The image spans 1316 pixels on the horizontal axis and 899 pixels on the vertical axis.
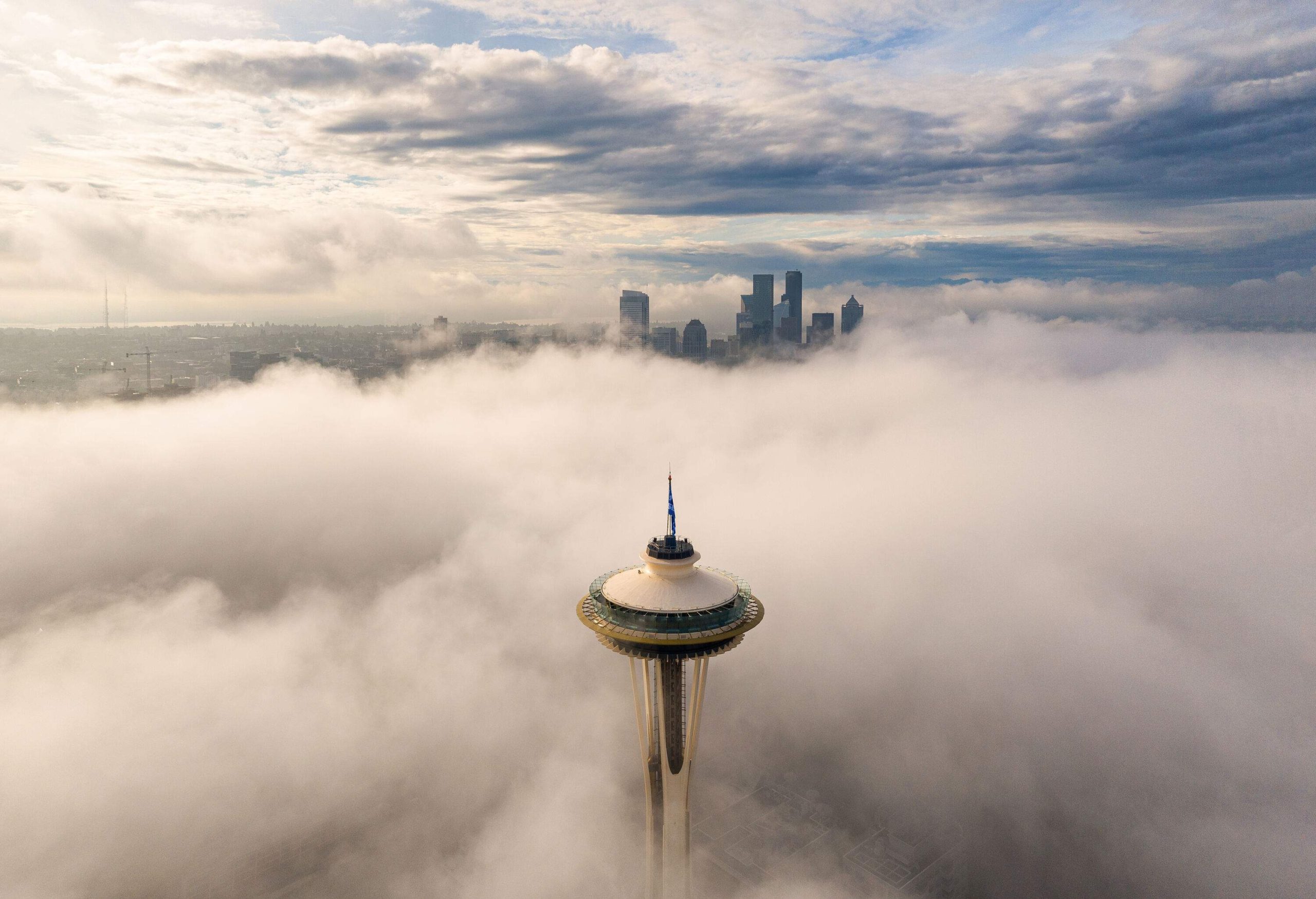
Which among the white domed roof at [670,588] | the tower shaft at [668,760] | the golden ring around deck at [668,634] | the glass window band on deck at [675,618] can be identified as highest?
the white domed roof at [670,588]

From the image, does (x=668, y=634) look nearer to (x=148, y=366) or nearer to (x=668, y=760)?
(x=668, y=760)

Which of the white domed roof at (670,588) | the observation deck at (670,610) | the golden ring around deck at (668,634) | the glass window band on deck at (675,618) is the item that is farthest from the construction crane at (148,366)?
the glass window band on deck at (675,618)

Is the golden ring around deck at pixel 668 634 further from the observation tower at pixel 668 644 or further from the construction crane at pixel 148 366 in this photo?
the construction crane at pixel 148 366

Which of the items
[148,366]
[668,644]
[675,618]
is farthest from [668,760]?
[148,366]

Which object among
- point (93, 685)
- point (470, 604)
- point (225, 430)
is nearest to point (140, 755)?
point (93, 685)

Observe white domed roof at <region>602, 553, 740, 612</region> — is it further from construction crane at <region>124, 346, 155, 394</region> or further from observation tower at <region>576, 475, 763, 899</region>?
construction crane at <region>124, 346, 155, 394</region>

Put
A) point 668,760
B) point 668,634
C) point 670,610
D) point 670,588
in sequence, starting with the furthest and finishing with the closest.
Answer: point 668,760, point 670,588, point 670,610, point 668,634

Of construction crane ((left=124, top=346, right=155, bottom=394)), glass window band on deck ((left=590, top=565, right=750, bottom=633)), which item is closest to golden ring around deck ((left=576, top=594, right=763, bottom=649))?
glass window band on deck ((left=590, top=565, right=750, bottom=633))

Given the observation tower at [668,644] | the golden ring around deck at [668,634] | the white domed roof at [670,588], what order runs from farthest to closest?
1. the white domed roof at [670,588]
2. the observation tower at [668,644]
3. the golden ring around deck at [668,634]
